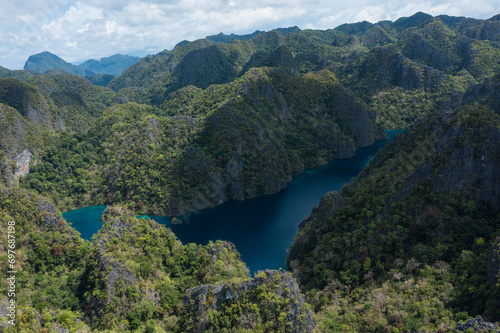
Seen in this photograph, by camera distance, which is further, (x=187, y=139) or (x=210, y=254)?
(x=187, y=139)

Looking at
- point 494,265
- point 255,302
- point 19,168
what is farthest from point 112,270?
point 19,168

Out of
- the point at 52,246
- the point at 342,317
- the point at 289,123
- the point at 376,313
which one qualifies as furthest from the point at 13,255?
the point at 289,123

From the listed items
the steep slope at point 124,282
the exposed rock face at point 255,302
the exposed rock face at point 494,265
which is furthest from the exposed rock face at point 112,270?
the exposed rock face at point 494,265

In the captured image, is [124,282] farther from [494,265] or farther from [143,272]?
[494,265]

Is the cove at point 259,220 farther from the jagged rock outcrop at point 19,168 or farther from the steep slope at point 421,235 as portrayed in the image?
the jagged rock outcrop at point 19,168

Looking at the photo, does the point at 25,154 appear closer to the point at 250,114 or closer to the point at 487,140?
the point at 250,114
